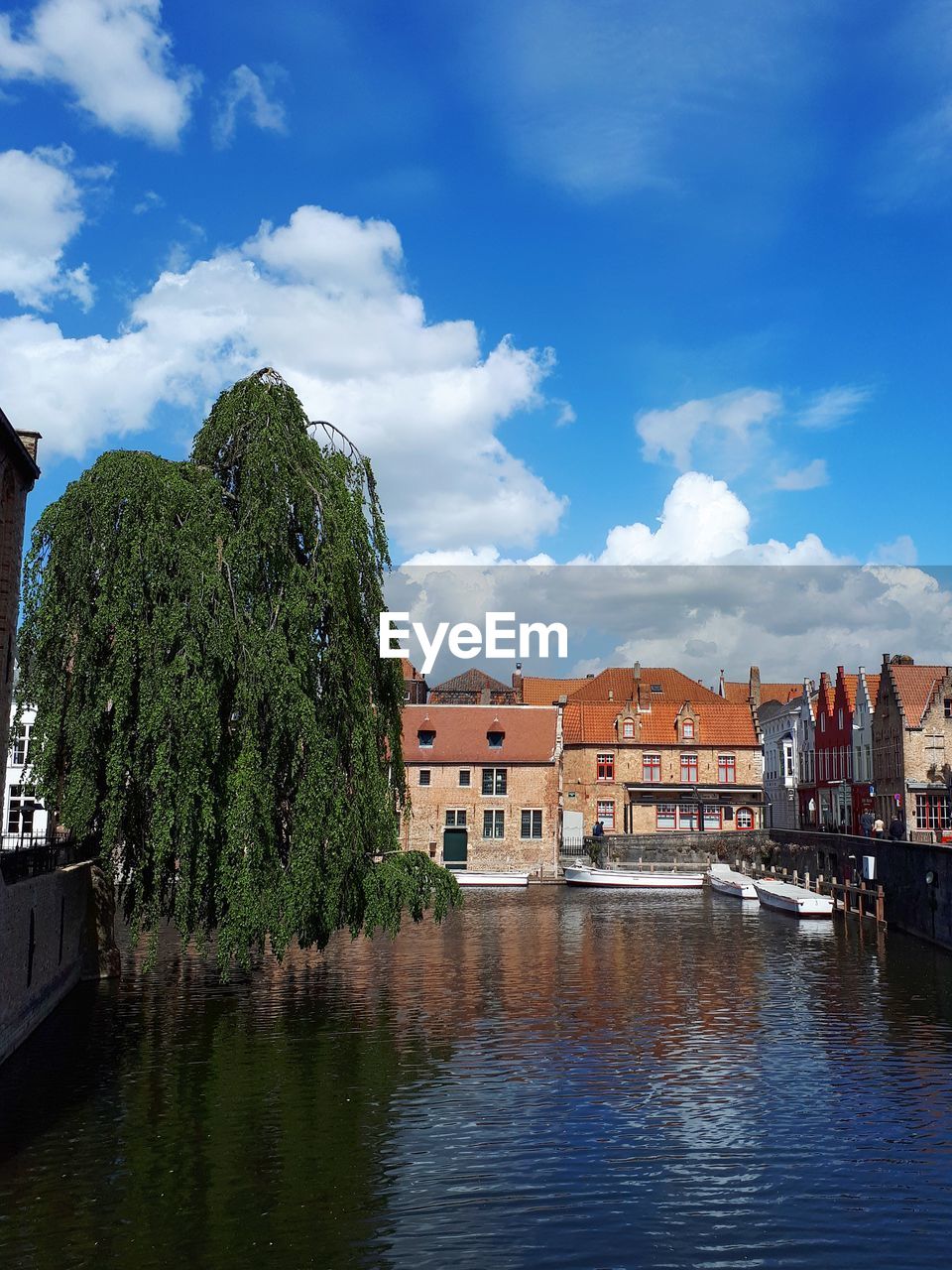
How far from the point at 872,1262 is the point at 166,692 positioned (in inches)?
Answer: 581

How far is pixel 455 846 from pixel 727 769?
21.5m

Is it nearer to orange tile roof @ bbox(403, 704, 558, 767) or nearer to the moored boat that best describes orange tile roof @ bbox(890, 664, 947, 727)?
orange tile roof @ bbox(403, 704, 558, 767)

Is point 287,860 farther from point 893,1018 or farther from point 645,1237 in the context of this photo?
point 893,1018

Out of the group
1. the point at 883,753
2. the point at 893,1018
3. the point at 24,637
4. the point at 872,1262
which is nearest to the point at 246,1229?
the point at 872,1262

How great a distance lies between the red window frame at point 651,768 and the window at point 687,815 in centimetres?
248

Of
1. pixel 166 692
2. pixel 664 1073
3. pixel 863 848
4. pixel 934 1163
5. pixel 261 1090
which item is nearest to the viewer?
pixel 934 1163

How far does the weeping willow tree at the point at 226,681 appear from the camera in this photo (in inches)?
829

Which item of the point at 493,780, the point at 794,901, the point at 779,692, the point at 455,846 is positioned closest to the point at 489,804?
the point at 493,780

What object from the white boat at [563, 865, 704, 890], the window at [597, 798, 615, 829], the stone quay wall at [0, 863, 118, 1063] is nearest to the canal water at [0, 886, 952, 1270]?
the stone quay wall at [0, 863, 118, 1063]

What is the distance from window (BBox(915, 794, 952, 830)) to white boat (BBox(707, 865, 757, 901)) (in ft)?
32.4

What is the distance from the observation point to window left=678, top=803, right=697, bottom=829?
73.9 m

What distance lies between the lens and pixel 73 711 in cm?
2262

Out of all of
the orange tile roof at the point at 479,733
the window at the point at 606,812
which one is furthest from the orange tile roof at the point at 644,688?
the orange tile roof at the point at 479,733

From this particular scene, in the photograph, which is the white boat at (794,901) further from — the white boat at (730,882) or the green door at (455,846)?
the green door at (455,846)
